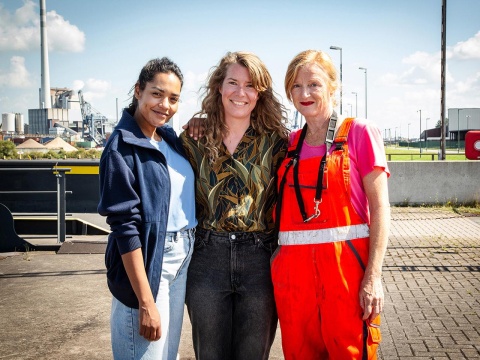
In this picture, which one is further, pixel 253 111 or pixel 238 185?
pixel 253 111

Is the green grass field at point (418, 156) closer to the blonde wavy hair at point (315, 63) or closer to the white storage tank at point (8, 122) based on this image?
the blonde wavy hair at point (315, 63)

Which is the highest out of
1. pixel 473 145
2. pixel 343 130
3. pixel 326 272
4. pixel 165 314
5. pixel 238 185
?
pixel 473 145

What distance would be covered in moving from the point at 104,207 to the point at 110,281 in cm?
39

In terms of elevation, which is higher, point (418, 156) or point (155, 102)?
point (155, 102)

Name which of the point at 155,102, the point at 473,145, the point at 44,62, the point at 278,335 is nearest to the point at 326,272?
the point at 155,102

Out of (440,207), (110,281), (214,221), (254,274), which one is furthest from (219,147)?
(440,207)

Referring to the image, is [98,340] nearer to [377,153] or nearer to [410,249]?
[377,153]

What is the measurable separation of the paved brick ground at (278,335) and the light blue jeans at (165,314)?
1940 mm

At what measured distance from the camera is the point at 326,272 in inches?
94.7

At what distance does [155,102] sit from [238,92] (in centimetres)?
54

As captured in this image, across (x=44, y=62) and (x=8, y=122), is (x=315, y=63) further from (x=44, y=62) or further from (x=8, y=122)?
(x=8, y=122)

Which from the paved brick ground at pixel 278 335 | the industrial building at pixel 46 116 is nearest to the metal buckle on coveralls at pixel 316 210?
the paved brick ground at pixel 278 335

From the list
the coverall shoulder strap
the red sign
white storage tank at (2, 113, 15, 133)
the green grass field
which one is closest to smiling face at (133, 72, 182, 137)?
the coverall shoulder strap

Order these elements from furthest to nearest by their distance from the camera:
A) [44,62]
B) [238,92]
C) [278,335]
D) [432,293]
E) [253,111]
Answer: [44,62], [432,293], [278,335], [253,111], [238,92]
